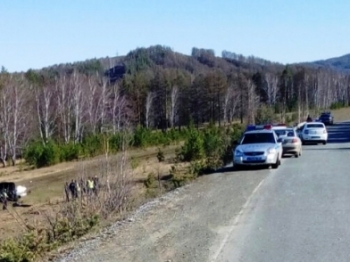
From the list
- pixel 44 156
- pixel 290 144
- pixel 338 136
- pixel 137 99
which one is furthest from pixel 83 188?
pixel 137 99

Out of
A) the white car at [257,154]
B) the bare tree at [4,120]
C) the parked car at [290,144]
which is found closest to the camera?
the white car at [257,154]

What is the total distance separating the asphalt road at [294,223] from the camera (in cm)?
→ 979

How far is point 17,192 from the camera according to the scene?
3269 centimetres

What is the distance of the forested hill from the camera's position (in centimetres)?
7275

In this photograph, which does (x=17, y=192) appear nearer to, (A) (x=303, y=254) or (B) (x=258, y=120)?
(A) (x=303, y=254)

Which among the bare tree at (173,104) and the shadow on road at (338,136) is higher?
the bare tree at (173,104)

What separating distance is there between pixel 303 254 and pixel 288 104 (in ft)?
409

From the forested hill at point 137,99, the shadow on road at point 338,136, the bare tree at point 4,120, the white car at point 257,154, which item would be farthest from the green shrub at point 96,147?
the bare tree at point 4,120

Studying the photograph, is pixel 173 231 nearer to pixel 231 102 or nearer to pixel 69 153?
pixel 69 153

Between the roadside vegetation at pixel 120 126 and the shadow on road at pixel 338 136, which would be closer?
the roadside vegetation at pixel 120 126

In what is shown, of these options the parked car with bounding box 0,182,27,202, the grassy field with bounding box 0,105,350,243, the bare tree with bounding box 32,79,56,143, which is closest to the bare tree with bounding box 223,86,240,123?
the bare tree with bounding box 32,79,56,143

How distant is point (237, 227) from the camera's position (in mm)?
12227

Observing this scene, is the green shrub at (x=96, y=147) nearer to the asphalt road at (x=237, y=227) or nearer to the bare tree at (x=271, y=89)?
the asphalt road at (x=237, y=227)

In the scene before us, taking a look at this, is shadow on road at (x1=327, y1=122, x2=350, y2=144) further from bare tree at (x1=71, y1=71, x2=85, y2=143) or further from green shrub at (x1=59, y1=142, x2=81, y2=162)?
bare tree at (x1=71, y1=71, x2=85, y2=143)
